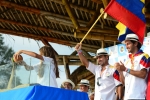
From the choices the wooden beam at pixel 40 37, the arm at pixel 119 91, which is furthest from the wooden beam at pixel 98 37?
the arm at pixel 119 91

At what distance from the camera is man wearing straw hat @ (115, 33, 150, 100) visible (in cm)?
395

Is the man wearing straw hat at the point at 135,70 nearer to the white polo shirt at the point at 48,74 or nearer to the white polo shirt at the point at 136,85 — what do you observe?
the white polo shirt at the point at 136,85

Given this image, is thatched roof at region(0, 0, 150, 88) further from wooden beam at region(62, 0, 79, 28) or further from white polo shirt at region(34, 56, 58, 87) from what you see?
white polo shirt at region(34, 56, 58, 87)

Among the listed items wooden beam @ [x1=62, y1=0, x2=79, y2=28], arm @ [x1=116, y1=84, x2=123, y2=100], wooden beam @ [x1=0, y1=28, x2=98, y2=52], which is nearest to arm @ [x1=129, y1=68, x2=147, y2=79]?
arm @ [x1=116, y1=84, x2=123, y2=100]

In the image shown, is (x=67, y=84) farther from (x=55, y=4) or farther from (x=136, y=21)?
(x=55, y=4)

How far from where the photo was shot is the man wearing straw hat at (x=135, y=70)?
3.95 meters

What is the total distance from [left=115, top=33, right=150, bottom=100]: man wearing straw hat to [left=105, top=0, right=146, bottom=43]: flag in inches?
21.5

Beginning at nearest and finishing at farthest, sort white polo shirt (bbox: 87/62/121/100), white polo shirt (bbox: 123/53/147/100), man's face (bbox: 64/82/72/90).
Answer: white polo shirt (bbox: 123/53/147/100) → white polo shirt (bbox: 87/62/121/100) → man's face (bbox: 64/82/72/90)

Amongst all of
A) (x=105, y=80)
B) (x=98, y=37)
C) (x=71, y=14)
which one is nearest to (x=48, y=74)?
(x=105, y=80)

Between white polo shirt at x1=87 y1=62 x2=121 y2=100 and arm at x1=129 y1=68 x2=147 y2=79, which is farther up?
arm at x1=129 y1=68 x2=147 y2=79

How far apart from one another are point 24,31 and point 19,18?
58 cm

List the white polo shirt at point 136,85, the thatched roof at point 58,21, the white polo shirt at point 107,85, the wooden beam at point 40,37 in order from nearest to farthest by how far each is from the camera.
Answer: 1. the white polo shirt at point 136,85
2. the white polo shirt at point 107,85
3. the thatched roof at point 58,21
4. the wooden beam at point 40,37

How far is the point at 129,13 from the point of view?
4801 millimetres

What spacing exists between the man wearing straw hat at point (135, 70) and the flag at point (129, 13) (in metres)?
0.55
